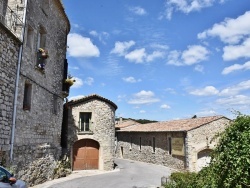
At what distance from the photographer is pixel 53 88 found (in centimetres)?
1570

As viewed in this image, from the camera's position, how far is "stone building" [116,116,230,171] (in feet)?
70.3

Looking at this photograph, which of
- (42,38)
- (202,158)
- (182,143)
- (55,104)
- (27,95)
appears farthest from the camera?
(182,143)

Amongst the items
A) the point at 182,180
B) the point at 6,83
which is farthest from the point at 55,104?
the point at 182,180

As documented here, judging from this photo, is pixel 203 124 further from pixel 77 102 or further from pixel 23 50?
pixel 23 50

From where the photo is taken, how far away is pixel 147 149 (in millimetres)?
28359

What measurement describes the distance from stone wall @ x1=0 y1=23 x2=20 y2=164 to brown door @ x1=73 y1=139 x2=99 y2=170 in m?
10.9

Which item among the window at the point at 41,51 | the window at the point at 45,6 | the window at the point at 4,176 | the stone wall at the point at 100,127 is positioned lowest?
the window at the point at 4,176

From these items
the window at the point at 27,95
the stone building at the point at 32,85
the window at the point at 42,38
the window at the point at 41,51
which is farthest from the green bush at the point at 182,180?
the window at the point at 42,38

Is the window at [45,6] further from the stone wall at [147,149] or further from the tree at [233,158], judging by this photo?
the stone wall at [147,149]

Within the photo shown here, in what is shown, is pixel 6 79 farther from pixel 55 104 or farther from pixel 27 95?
pixel 55 104

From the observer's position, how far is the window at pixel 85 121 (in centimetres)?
2094

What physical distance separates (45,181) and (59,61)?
22.9ft

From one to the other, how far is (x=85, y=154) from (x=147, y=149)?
30.4 ft

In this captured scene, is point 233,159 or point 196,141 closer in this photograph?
point 233,159
